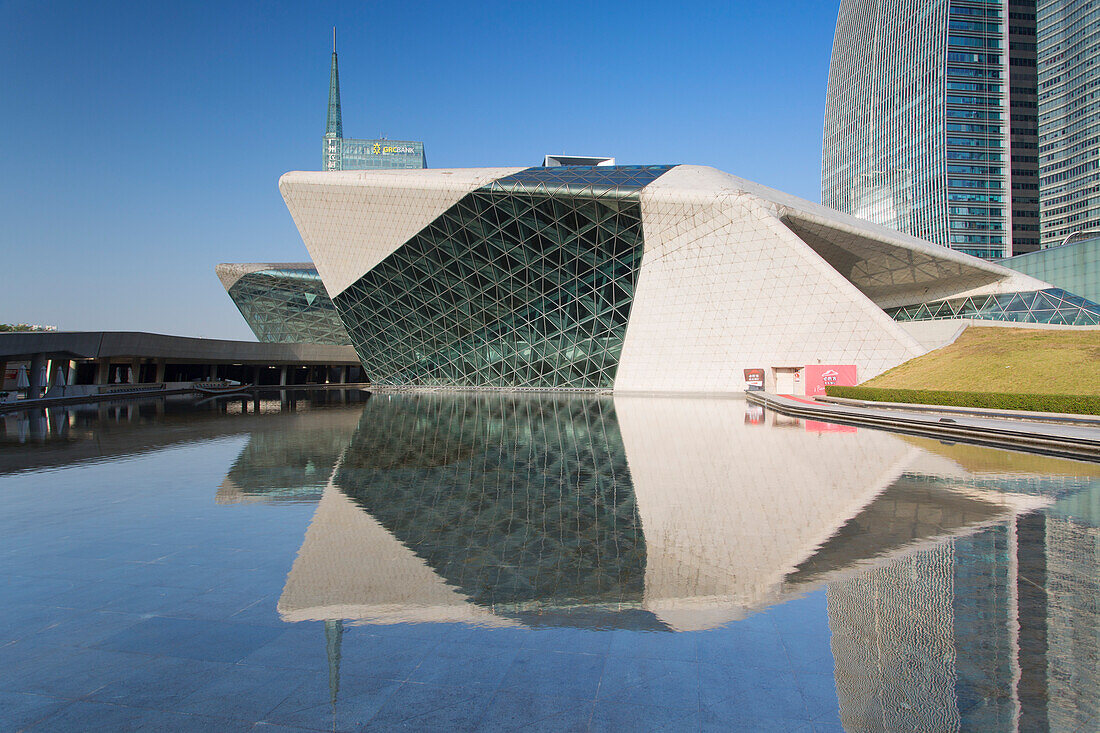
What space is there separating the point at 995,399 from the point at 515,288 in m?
26.5

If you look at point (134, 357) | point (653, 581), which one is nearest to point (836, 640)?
point (653, 581)

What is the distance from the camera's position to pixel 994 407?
18.0 m

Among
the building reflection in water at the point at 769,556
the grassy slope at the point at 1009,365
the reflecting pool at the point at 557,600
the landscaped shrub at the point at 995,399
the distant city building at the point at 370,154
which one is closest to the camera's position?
the reflecting pool at the point at 557,600

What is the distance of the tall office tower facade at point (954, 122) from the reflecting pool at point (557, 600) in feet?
339

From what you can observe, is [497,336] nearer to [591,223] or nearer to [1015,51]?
[591,223]

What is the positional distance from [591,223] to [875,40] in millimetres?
103344

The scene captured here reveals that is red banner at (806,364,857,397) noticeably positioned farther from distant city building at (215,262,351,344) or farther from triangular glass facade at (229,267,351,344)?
triangular glass facade at (229,267,351,344)

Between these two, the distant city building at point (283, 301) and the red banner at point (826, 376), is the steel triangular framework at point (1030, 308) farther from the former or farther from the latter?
the distant city building at point (283, 301)

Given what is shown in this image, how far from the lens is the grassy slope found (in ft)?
65.7

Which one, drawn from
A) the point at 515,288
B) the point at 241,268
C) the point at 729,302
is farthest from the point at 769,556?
the point at 241,268

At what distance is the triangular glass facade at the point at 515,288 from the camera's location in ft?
111

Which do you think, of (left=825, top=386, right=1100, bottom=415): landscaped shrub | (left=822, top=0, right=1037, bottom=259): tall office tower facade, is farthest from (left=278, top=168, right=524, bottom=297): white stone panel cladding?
(left=822, top=0, right=1037, bottom=259): tall office tower facade

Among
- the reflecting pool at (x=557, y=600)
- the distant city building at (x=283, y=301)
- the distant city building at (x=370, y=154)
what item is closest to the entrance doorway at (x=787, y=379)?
the reflecting pool at (x=557, y=600)

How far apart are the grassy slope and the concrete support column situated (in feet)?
144
